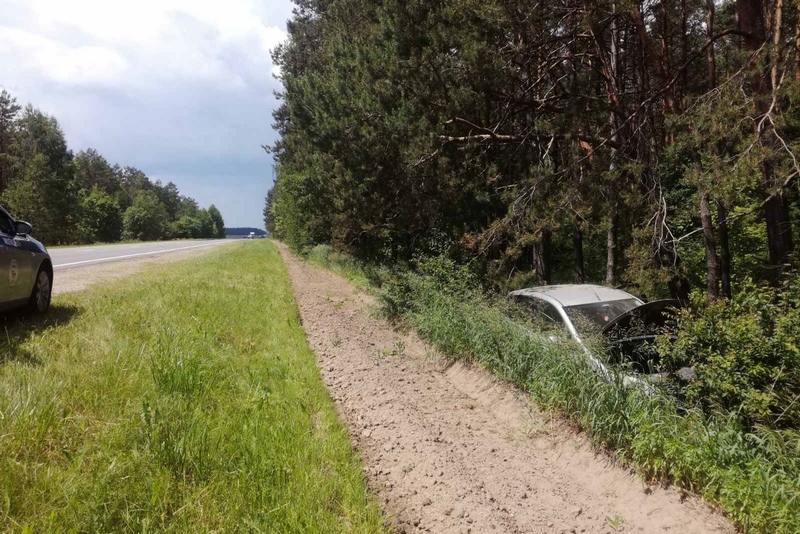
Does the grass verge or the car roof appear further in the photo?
the car roof

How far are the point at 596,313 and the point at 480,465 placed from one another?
3.06 meters

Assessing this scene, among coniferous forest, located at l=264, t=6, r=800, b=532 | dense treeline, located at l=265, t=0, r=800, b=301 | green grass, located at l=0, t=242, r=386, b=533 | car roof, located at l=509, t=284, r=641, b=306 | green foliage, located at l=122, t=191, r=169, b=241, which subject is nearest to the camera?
green grass, located at l=0, t=242, r=386, b=533

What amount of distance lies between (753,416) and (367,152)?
30.4 feet

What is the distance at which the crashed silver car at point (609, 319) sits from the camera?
16.4 ft

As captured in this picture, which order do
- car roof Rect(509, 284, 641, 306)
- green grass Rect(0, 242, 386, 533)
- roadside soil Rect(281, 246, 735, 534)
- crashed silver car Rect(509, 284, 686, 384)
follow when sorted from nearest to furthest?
green grass Rect(0, 242, 386, 533) < roadside soil Rect(281, 246, 735, 534) < crashed silver car Rect(509, 284, 686, 384) < car roof Rect(509, 284, 641, 306)

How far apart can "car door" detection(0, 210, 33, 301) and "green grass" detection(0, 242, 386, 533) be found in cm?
44

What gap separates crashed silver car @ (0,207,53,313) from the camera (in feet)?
16.8

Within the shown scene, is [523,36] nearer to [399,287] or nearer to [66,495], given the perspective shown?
[399,287]

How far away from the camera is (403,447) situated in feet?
14.7

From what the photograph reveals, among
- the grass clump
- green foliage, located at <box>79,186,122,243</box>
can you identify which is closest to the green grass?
the grass clump

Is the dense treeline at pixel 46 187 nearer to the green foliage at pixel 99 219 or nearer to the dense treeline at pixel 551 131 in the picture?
the green foliage at pixel 99 219

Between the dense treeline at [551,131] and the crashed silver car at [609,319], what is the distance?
209 cm

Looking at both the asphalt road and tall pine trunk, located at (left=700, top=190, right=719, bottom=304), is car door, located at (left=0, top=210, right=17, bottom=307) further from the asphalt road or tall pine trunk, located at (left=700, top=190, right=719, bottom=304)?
tall pine trunk, located at (left=700, top=190, right=719, bottom=304)

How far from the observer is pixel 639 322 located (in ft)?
18.0
